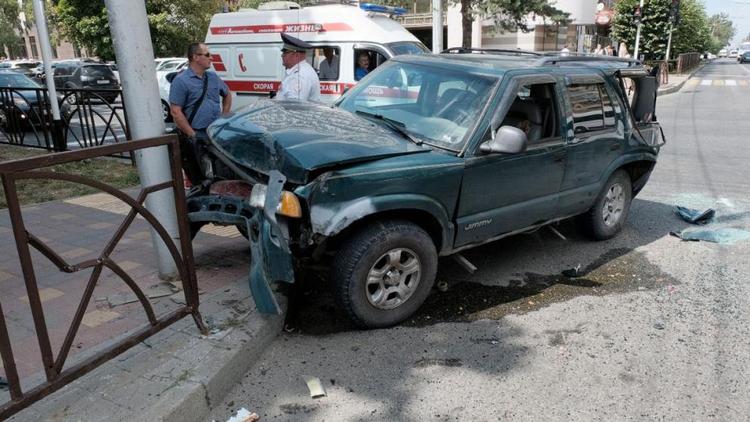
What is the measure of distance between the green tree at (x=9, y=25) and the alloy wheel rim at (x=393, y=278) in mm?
64054

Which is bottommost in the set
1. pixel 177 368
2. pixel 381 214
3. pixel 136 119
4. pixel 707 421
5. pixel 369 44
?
pixel 707 421

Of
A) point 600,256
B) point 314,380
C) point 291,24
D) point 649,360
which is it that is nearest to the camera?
point 314,380

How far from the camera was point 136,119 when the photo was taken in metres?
3.80

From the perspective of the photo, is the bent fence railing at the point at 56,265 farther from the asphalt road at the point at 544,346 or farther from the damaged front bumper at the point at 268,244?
the asphalt road at the point at 544,346

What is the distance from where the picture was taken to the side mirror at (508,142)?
3883 millimetres

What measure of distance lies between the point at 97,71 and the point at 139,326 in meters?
23.4

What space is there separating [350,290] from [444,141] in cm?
132

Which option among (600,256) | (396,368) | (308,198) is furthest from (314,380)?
(600,256)

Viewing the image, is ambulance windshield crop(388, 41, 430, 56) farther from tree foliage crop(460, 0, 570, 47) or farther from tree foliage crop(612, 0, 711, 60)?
tree foliage crop(612, 0, 711, 60)

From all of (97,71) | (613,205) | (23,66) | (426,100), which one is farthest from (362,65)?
(23,66)

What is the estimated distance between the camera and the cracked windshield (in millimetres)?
4141

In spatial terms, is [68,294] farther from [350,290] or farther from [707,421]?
[707,421]

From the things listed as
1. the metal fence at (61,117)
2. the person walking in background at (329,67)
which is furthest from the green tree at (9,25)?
the person walking in background at (329,67)

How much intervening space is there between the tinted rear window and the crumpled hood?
22.2 metres
